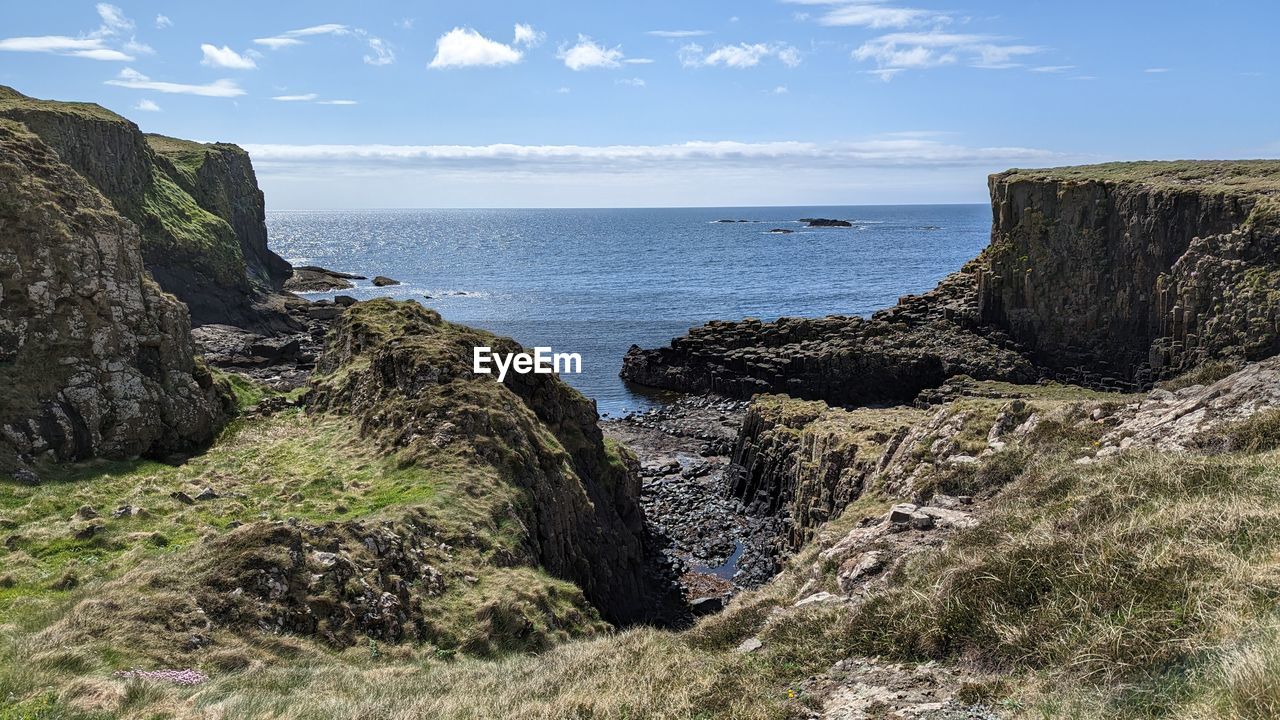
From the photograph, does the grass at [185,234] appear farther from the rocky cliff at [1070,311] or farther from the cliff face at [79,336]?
the cliff face at [79,336]

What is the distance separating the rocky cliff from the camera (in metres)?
59.8

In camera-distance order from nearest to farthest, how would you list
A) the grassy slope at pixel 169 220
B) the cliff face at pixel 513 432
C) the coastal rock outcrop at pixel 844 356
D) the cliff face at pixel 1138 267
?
1. the cliff face at pixel 513 432
2. the cliff face at pixel 1138 267
3. the coastal rock outcrop at pixel 844 356
4. the grassy slope at pixel 169 220

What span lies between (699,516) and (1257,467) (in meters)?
29.6

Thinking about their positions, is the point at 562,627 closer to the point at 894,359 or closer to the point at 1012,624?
the point at 1012,624

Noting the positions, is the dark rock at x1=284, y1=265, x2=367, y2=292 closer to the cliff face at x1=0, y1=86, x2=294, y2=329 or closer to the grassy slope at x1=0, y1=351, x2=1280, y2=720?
the cliff face at x1=0, y1=86, x2=294, y2=329

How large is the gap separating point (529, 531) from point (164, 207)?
80.2 meters

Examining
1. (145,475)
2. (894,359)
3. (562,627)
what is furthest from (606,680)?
(894,359)

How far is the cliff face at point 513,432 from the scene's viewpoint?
25.0 m

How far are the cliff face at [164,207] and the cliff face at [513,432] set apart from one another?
5132cm

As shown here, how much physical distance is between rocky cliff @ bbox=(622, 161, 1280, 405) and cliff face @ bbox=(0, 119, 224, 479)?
4639 cm

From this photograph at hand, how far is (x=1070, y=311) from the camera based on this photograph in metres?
71.0

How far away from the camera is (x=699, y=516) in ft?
137

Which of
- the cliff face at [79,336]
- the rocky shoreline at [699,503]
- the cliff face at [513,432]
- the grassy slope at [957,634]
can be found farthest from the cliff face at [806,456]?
the cliff face at [79,336]

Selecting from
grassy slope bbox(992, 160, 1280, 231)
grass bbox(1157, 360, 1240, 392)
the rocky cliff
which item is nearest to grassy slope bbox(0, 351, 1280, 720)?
grass bbox(1157, 360, 1240, 392)
